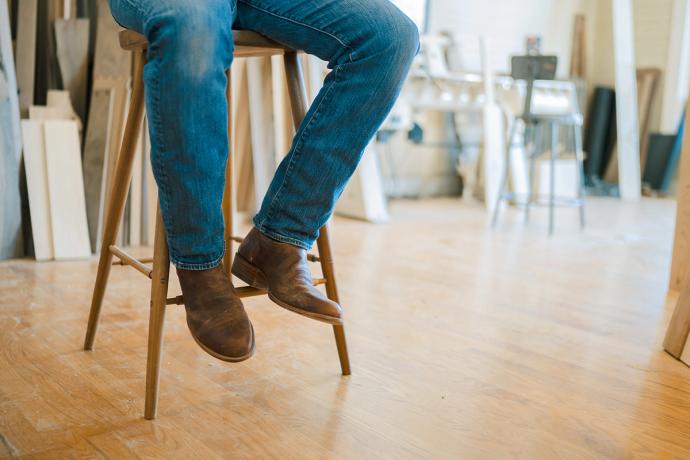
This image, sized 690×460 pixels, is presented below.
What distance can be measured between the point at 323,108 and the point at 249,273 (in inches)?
12.4

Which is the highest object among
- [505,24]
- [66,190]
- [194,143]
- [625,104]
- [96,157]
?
[505,24]

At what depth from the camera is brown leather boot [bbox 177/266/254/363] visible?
1.09 m

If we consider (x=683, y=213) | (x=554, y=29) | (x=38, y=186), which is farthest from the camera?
(x=554, y=29)

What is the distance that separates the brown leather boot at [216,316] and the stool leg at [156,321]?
0.11 feet

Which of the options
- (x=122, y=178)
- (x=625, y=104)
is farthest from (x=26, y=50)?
(x=625, y=104)

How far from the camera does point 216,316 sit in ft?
3.64

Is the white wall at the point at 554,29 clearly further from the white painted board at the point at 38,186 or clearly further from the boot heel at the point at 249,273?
the boot heel at the point at 249,273

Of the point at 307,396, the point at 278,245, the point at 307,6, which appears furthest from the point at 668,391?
the point at 307,6

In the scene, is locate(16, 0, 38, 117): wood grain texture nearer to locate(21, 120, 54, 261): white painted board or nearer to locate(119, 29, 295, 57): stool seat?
locate(21, 120, 54, 261): white painted board

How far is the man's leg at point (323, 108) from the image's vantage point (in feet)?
3.89

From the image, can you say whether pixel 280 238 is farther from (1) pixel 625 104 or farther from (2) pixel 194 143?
(1) pixel 625 104

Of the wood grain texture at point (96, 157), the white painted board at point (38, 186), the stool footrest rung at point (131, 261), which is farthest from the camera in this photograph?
the wood grain texture at point (96, 157)

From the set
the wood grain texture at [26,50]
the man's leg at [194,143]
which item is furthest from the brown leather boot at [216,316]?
the wood grain texture at [26,50]

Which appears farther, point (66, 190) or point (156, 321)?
point (66, 190)
